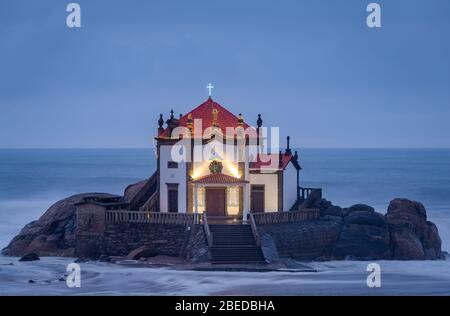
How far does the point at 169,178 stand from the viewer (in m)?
62.3

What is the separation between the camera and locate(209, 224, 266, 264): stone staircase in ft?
180

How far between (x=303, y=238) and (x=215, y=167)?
19.0 ft

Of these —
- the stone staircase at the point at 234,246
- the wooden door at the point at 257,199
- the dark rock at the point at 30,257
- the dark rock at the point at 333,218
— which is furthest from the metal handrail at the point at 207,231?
the dark rock at the point at 30,257

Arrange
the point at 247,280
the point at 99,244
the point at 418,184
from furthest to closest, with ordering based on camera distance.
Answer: the point at 418,184 < the point at 99,244 < the point at 247,280

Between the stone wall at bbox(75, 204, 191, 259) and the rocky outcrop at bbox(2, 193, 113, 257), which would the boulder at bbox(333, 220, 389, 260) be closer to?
the stone wall at bbox(75, 204, 191, 259)

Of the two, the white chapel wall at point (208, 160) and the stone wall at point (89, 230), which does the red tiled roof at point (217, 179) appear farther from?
the stone wall at point (89, 230)

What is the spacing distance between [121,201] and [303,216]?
9.93 meters

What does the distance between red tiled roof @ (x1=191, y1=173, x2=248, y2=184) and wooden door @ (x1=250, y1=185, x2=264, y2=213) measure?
7.59 ft

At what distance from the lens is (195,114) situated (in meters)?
64.7

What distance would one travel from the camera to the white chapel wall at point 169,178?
62000 millimetres

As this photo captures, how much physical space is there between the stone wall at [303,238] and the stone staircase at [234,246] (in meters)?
1.20

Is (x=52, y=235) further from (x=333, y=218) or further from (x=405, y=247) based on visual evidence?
(x=405, y=247)
